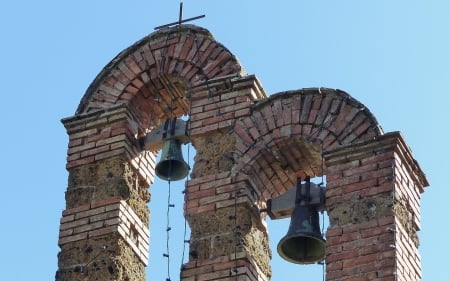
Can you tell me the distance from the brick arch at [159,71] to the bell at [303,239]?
1.93m

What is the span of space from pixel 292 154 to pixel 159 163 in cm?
131

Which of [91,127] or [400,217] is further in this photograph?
[91,127]

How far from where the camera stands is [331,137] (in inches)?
739

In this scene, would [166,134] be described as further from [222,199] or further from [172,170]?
[222,199]

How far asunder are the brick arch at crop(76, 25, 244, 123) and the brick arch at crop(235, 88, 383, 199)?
0.90 meters

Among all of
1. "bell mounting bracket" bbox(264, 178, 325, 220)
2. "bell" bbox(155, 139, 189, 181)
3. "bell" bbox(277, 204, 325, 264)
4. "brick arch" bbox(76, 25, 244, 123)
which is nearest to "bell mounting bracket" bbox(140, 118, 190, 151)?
"bell" bbox(155, 139, 189, 181)

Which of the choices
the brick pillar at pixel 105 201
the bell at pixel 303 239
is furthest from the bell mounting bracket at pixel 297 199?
the brick pillar at pixel 105 201

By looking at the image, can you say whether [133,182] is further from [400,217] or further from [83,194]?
[400,217]

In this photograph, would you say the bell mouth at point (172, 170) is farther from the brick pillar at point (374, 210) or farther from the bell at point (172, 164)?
the brick pillar at point (374, 210)

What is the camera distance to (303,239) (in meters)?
18.7

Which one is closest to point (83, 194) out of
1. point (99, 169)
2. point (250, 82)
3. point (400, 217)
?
point (99, 169)

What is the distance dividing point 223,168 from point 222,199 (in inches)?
15.5

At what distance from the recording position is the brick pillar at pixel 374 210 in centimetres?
1766

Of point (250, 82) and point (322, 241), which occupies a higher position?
point (250, 82)
